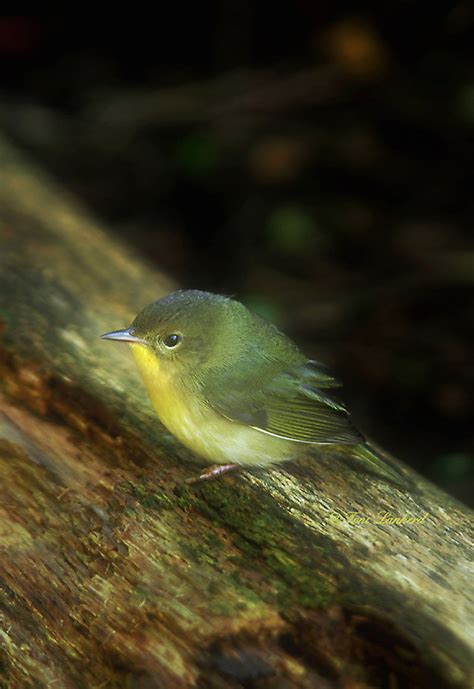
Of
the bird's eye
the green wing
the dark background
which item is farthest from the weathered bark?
the dark background

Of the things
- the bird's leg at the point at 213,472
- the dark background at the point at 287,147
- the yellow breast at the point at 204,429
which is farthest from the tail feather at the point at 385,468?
the dark background at the point at 287,147

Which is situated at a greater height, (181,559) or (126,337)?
(126,337)

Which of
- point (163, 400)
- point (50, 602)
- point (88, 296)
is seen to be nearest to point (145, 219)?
point (88, 296)

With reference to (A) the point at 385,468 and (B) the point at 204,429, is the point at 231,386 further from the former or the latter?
(A) the point at 385,468

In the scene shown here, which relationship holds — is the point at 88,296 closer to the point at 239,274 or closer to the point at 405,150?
the point at 239,274

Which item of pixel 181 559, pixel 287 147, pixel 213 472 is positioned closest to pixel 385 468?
pixel 213 472

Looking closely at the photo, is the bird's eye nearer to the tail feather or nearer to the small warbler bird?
the small warbler bird
